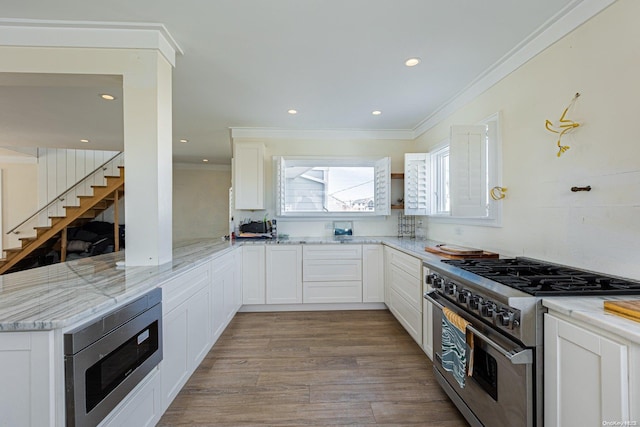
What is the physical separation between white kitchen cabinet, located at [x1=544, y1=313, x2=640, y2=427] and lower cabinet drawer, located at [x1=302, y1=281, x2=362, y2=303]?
257cm

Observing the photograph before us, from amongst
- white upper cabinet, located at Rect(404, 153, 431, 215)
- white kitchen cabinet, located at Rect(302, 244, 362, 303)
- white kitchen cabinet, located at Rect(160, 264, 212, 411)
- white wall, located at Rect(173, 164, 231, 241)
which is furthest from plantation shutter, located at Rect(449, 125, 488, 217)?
white wall, located at Rect(173, 164, 231, 241)

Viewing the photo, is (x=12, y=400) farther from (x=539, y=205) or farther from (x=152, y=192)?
(x=539, y=205)

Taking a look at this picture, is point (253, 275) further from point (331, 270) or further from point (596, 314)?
point (596, 314)

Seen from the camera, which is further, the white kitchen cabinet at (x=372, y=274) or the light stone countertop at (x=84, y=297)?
the white kitchen cabinet at (x=372, y=274)

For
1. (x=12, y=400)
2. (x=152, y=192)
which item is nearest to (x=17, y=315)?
(x=12, y=400)

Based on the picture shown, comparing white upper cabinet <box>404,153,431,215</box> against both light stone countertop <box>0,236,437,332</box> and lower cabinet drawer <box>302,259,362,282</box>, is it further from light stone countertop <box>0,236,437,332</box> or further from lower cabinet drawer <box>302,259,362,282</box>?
light stone countertop <box>0,236,437,332</box>

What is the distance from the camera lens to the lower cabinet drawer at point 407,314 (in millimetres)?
2500

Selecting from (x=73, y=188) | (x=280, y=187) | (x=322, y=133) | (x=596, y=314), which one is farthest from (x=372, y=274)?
(x=73, y=188)

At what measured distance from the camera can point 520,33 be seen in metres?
1.95

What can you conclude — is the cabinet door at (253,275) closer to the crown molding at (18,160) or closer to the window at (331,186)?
the window at (331,186)

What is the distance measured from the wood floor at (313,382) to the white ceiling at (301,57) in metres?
2.43

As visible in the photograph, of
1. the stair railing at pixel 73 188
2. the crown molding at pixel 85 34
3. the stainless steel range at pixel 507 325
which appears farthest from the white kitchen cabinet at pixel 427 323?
the stair railing at pixel 73 188

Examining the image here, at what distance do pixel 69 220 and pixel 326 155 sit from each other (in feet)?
18.0

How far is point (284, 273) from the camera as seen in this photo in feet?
11.9
